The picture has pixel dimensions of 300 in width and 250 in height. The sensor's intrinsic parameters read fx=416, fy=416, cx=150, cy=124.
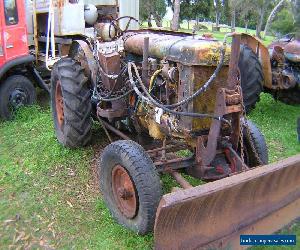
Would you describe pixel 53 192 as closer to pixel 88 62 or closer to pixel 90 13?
pixel 88 62

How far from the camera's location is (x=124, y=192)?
3688 millimetres

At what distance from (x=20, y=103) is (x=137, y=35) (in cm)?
324

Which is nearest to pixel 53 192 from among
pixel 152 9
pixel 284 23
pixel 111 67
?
pixel 111 67

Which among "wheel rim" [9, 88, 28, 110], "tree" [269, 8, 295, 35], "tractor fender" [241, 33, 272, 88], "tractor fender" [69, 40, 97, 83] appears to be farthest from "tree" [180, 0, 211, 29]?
"tractor fender" [69, 40, 97, 83]

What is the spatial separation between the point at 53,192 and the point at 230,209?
6.72ft

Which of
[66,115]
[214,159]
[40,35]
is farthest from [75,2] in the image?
[214,159]

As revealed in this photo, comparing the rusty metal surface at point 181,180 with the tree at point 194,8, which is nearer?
the rusty metal surface at point 181,180

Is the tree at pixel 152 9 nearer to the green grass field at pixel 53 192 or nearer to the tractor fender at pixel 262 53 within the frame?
the tractor fender at pixel 262 53

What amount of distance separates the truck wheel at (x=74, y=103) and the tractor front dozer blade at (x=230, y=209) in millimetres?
2393

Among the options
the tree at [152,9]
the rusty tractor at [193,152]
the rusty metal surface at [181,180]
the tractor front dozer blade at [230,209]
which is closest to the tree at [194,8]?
the tree at [152,9]

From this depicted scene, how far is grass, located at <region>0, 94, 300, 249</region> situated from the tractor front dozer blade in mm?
380

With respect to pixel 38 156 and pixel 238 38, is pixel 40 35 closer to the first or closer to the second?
pixel 38 156

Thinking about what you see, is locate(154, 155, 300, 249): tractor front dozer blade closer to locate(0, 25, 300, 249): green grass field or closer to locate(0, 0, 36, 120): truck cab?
locate(0, 25, 300, 249): green grass field

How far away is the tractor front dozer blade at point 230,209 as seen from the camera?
9.51 ft
